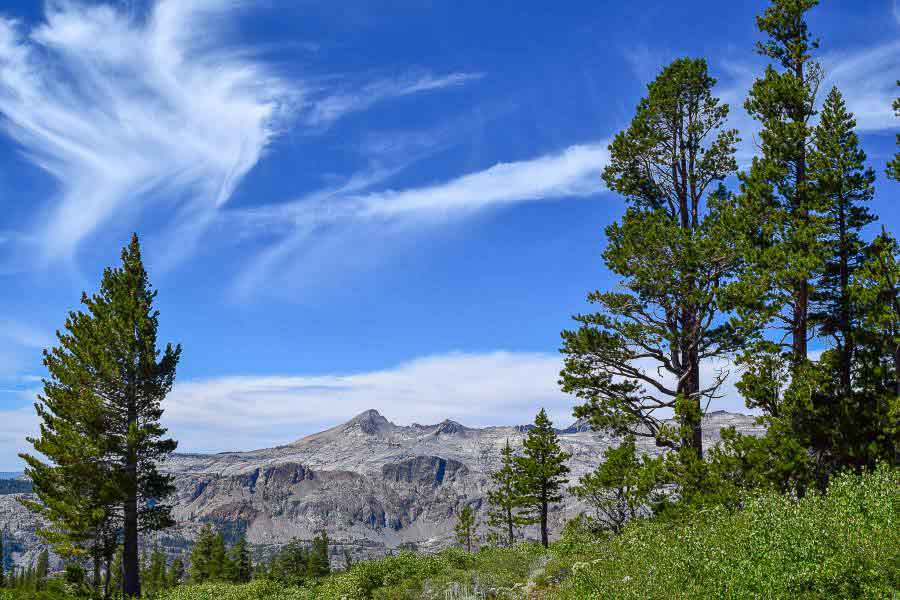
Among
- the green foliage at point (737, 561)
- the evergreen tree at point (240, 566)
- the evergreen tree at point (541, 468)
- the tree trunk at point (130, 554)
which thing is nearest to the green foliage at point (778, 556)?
the green foliage at point (737, 561)

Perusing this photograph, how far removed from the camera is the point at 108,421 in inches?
1065

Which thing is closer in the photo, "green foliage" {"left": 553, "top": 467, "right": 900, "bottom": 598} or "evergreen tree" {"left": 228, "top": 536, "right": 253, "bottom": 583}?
"green foliage" {"left": 553, "top": 467, "right": 900, "bottom": 598}

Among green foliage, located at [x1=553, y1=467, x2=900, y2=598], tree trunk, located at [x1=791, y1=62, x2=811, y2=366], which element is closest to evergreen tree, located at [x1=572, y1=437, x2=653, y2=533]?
green foliage, located at [x1=553, y1=467, x2=900, y2=598]

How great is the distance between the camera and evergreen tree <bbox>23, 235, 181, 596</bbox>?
85.8ft

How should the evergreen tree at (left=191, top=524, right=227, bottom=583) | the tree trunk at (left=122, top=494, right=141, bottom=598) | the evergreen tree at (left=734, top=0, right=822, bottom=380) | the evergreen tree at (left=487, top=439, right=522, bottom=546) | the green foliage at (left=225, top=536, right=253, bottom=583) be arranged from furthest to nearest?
1. the green foliage at (left=225, top=536, right=253, bottom=583)
2. the evergreen tree at (left=191, top=524, right=227, bottom=583)
3. the evergreen tree at (left=487, top=439, right=522, bottom=546)
4. the tree trunk at (left=122, top=494, right=141, bottom=598)
5. the evergreen tree at (left=734, top=0, right=822, bottom=380)

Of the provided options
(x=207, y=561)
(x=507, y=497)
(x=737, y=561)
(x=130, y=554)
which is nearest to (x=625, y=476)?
(x=737, y=561)

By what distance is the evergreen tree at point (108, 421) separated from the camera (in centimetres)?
2614

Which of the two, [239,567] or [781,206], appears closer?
[781,206]

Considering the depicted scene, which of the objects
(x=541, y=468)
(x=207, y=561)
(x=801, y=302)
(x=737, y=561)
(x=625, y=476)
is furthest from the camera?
(x=207, y=561)

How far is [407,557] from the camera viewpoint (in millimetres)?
19578

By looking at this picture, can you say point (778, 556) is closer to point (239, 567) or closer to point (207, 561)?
point (207, 561)

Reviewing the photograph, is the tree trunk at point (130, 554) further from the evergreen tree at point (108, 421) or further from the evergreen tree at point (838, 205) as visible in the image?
the evergreen tree at point (838, 205)

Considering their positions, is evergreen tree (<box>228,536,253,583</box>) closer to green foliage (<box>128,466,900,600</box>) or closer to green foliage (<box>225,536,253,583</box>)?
green foliage (<box>225,536,253,583</box>)

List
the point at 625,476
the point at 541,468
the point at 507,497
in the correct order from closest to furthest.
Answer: the point at 625,476 → the point at 541,468 → the point at 507,497
